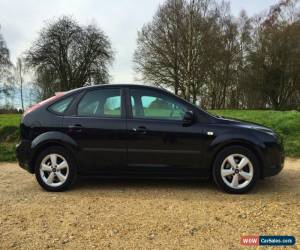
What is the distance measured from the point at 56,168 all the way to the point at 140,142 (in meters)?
1.36

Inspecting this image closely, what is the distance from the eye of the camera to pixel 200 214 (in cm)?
520

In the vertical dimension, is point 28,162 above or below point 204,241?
above

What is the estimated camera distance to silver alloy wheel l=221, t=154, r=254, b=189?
6.17 meters

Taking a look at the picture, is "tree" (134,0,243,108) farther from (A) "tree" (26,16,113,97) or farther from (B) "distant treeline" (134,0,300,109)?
(A) "tree" (26,16,113,97)

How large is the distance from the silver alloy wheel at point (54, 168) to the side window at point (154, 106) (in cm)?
133

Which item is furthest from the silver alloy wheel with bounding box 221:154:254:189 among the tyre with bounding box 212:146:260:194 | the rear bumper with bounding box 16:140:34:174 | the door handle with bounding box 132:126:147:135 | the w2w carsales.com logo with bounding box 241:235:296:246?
the rear bumper with bounding box 16:140:34:174

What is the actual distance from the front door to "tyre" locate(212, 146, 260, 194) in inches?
13.4

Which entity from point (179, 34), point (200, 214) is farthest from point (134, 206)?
point (179, 34)

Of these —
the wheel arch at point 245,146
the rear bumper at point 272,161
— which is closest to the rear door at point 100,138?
the wheel arch at point 245,146

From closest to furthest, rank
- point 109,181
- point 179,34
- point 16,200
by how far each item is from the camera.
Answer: point 16,200 < point 109,181 < point 179,34

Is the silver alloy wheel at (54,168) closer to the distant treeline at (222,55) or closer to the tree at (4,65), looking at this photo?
the distant treeline at (222,55)

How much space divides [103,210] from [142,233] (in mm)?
1029

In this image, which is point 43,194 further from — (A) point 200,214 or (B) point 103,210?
(A) point 200,214

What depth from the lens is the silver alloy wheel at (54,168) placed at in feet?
20.9
